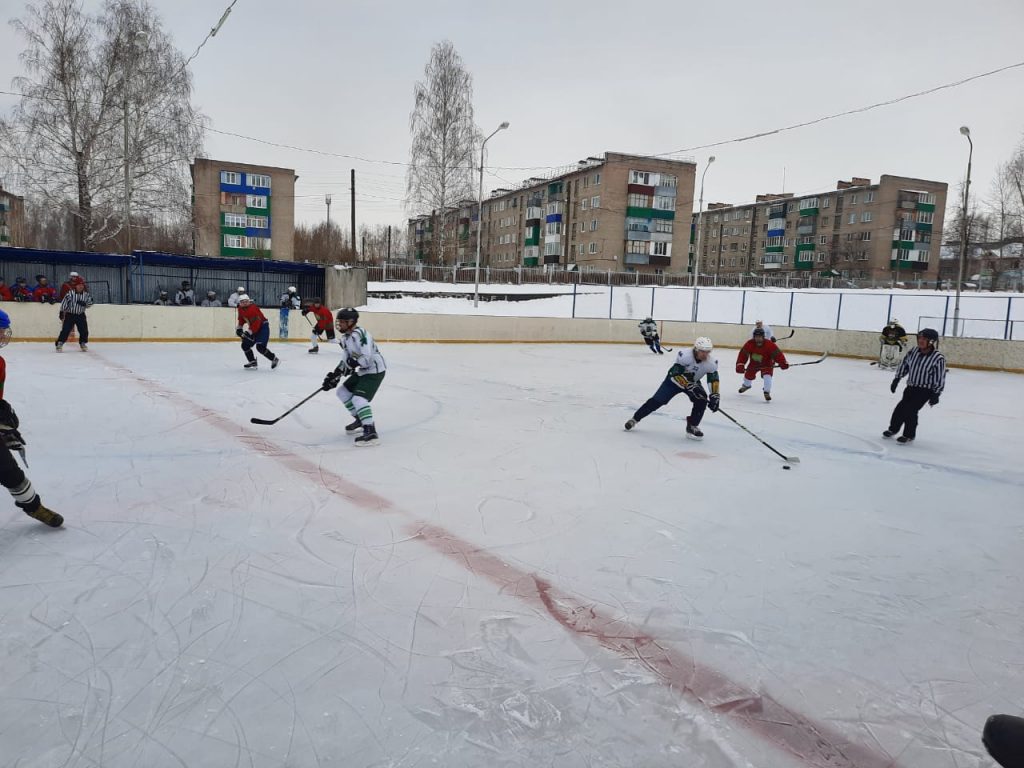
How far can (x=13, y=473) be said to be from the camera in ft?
11.2

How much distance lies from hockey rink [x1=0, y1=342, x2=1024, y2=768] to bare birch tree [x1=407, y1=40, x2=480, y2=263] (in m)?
27.1

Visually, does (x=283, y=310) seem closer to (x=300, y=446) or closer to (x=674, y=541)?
(x=300, y=446)

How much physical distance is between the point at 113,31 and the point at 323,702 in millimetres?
24999

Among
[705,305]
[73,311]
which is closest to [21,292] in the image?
[73,311]

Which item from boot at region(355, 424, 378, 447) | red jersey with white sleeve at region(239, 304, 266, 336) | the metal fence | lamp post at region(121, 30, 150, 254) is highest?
lamp post at region(121, 30, 150, 254)

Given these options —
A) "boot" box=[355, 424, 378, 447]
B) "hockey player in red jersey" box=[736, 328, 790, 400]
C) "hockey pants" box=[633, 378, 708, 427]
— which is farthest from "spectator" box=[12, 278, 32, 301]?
"hockey player in red jersey" box=[736, 328, 790, 400]

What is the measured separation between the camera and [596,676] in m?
2.37

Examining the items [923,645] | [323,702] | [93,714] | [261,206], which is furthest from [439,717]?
[261,206]

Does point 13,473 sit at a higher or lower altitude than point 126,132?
lower

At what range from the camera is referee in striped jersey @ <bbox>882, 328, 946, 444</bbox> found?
21.4ft

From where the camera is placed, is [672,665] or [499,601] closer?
[672,665]

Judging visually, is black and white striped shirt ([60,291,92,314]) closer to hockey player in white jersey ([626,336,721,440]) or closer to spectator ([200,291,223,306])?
spectator ([200,291,223,306])

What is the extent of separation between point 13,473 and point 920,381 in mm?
7368

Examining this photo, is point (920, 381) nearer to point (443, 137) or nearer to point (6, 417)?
point (6, 417)
